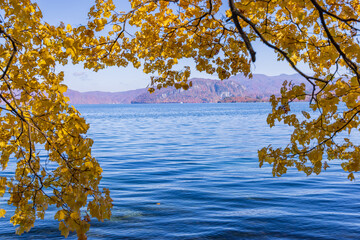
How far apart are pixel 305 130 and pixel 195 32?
2650mm

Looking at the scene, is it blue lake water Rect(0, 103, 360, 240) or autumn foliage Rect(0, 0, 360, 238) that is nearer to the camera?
autumn foliage Rect(0, 0, 360, 238)

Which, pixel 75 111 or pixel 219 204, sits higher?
pixel 75 111

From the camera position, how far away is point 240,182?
16.1m

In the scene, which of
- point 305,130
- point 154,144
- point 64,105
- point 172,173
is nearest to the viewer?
point 64,105

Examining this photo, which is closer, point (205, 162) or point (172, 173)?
point (172, 173)

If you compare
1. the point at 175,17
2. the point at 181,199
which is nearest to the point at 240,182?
the point at 181,199

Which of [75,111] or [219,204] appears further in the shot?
[219,204]

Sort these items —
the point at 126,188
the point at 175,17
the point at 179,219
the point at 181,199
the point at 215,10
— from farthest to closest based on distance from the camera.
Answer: the point at 126,188
the point at 181,199
the point at 179,219
the point at 175,17
the point at 215,10

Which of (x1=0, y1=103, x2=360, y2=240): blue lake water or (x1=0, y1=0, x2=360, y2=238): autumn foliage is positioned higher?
(x1=0, y1=0, x2=360, y2=238): autumn foliage

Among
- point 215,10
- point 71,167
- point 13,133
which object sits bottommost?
point 71,167

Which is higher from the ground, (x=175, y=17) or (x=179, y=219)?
(x=175, y=17)

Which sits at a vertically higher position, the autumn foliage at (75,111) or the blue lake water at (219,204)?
the autumn foliage at (75,111)

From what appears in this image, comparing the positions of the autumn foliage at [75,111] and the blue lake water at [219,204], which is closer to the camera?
the autumn foliage at [75,111]

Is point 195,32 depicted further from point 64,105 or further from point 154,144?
point 154,144
